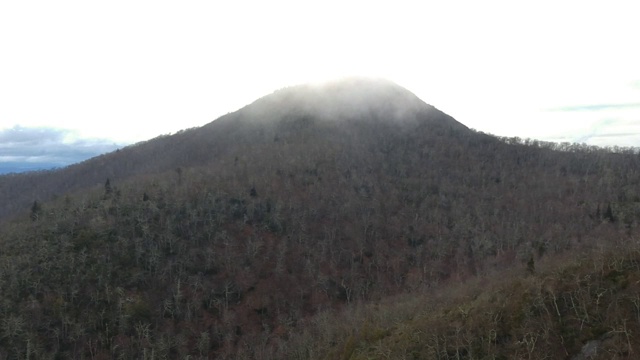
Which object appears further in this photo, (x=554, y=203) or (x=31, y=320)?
(x=554, y=203)

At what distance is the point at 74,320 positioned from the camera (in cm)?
10719

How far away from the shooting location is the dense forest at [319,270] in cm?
6169

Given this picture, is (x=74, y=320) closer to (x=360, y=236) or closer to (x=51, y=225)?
(x=51, y=225)

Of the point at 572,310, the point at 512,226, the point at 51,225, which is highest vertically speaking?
the point at 51,225

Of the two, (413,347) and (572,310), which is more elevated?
(572,310)

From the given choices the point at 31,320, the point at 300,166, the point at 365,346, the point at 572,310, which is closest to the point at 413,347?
the point at 365,346

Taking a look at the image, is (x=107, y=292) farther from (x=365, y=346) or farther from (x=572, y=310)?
(x=572, y=310)

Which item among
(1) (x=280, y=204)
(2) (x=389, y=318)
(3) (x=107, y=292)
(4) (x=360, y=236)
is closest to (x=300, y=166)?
(1) (x=280, y=204)

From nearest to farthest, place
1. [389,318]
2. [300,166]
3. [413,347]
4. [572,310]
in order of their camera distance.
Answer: [572,310] < [413,347] < [389,318] < [300,166]

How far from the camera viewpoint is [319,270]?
5645 inches

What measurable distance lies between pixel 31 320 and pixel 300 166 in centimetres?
11930

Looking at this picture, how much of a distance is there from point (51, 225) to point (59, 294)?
2949 cm

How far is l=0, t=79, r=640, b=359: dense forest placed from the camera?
6169 cm

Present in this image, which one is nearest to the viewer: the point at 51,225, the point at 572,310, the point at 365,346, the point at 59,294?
the point at 572,310
